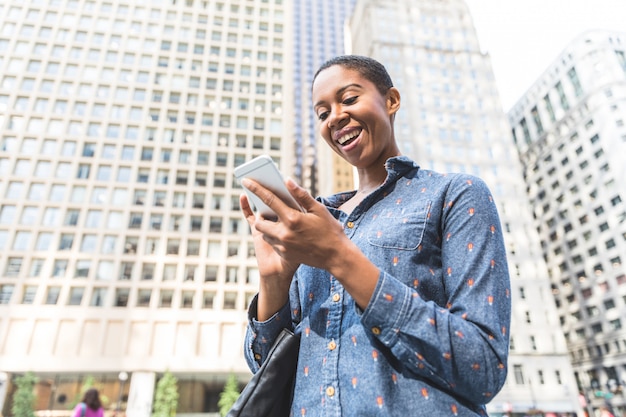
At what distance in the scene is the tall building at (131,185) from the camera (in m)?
35.9

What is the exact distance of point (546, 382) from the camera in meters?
40.9

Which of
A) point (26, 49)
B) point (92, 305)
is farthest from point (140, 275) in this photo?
point (26, 49)

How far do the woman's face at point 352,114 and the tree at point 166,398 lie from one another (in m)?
37.7

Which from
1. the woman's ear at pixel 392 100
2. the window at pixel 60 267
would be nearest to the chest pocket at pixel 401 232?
the woman's ear at pixel 392 100

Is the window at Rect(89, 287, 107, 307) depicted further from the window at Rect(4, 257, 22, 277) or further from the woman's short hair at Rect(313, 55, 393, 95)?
the woman's short hair at Rect(313, 55, 393, 95)

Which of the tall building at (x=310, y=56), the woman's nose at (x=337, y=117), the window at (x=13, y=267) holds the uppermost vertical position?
the tall building at (x=310, y=56)

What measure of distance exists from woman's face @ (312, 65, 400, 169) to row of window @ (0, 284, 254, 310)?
129ft

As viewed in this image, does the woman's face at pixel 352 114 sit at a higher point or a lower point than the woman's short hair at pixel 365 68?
lower

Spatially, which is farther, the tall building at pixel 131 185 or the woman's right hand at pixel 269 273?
the tall building at pixel 131 185

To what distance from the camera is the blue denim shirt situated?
1115mm

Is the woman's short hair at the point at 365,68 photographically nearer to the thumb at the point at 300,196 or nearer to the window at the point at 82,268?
the thumb at the point at 300,196

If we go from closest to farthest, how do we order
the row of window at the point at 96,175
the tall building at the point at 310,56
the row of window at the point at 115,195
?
the row of window at the point at 115,195 < the row of window at the point at 96,175 < the tall building at the point at 310,56

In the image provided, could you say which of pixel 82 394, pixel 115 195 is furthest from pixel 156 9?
pixel 82 394

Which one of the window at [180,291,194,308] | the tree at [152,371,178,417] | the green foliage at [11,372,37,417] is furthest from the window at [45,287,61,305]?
the tree at [152,371,178,417]
